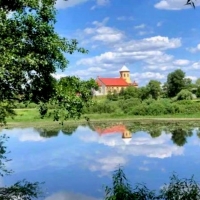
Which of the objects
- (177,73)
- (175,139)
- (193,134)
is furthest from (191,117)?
(177,73)

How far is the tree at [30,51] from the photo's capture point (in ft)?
20.9

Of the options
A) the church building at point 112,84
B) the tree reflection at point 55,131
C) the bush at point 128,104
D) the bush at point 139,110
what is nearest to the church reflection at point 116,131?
the tree reflection at point 55,131

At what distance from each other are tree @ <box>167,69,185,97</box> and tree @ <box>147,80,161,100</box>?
10.5ft

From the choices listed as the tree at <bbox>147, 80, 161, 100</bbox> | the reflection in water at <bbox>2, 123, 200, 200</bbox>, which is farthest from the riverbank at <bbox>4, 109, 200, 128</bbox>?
the tree at <bbox>147, 80, 161, 100</bbox>

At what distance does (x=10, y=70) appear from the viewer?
6309mm

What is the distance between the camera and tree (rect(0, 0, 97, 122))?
6367mm

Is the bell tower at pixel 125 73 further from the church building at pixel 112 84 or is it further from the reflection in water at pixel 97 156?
the reflection in water at pixel 97 156

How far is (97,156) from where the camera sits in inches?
807

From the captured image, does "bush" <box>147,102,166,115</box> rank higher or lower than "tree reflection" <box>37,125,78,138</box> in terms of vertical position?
higher

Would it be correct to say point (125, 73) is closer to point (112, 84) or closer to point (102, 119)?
point (112, 84)

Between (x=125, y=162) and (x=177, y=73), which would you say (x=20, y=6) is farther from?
(x=177, y=73)

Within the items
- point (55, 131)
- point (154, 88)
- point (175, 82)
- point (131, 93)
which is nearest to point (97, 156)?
point (55, 131)

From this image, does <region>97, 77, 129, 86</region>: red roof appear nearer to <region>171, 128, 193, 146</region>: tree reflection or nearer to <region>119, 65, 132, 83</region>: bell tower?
<region>119, 65, 132, 83</region>: bell tower

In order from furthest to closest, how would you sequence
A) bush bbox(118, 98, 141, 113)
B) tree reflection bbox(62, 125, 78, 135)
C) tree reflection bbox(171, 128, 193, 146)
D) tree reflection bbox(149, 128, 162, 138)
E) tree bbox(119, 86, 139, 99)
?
tree bbox(119, 86, 139, 99)
bush bbox(118, 98, 141, 113)
tree reflection bbox(62, 125, 78, 135)
tree reflection bbox(149, 128, 162, 138)
tree reflection bbox(171, 128, 193, 146)
